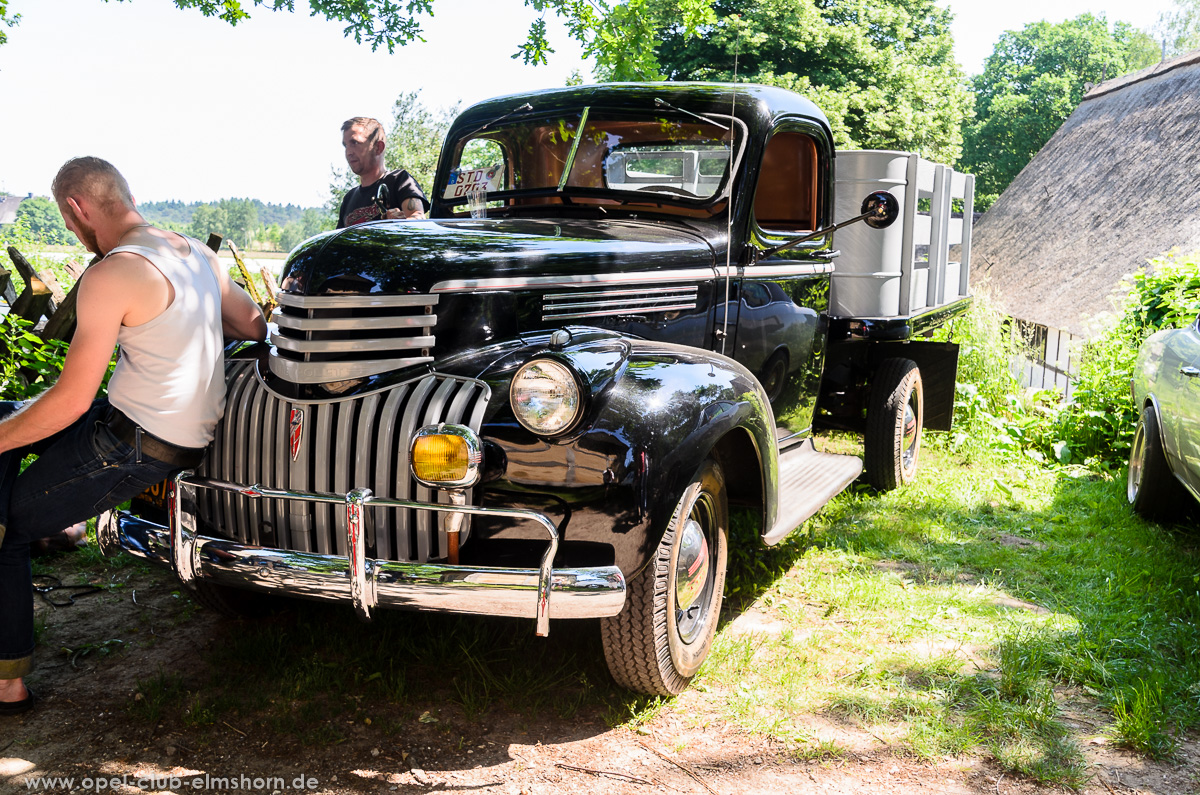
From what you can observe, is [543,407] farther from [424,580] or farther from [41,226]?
[41,226]

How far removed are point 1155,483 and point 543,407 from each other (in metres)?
4.20

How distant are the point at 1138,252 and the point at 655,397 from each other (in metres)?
11.8

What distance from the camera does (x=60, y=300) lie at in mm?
6125

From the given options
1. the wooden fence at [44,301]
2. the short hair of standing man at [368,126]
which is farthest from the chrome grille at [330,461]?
the wooden fence at [44,301]

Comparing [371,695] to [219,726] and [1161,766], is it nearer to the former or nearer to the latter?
[219,726]

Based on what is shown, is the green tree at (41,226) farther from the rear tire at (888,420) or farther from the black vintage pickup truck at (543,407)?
the rear tire at (888,420)

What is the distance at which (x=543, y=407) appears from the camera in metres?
2.66

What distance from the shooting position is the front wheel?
9.45 feet

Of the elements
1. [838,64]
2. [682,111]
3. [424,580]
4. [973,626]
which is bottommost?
[973,626]

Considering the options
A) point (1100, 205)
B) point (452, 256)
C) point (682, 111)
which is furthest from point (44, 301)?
point (1100, 205)

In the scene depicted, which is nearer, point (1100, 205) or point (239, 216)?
point (1100, 205)

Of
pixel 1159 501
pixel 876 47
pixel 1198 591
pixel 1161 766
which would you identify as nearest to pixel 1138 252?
pixel 1159 501

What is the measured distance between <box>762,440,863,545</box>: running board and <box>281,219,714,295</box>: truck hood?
108cm

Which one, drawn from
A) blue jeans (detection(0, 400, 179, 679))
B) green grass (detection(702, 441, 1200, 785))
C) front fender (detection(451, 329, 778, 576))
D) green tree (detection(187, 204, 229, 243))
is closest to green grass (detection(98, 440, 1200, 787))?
green grass (detection(702, 441, 1200, 785))
